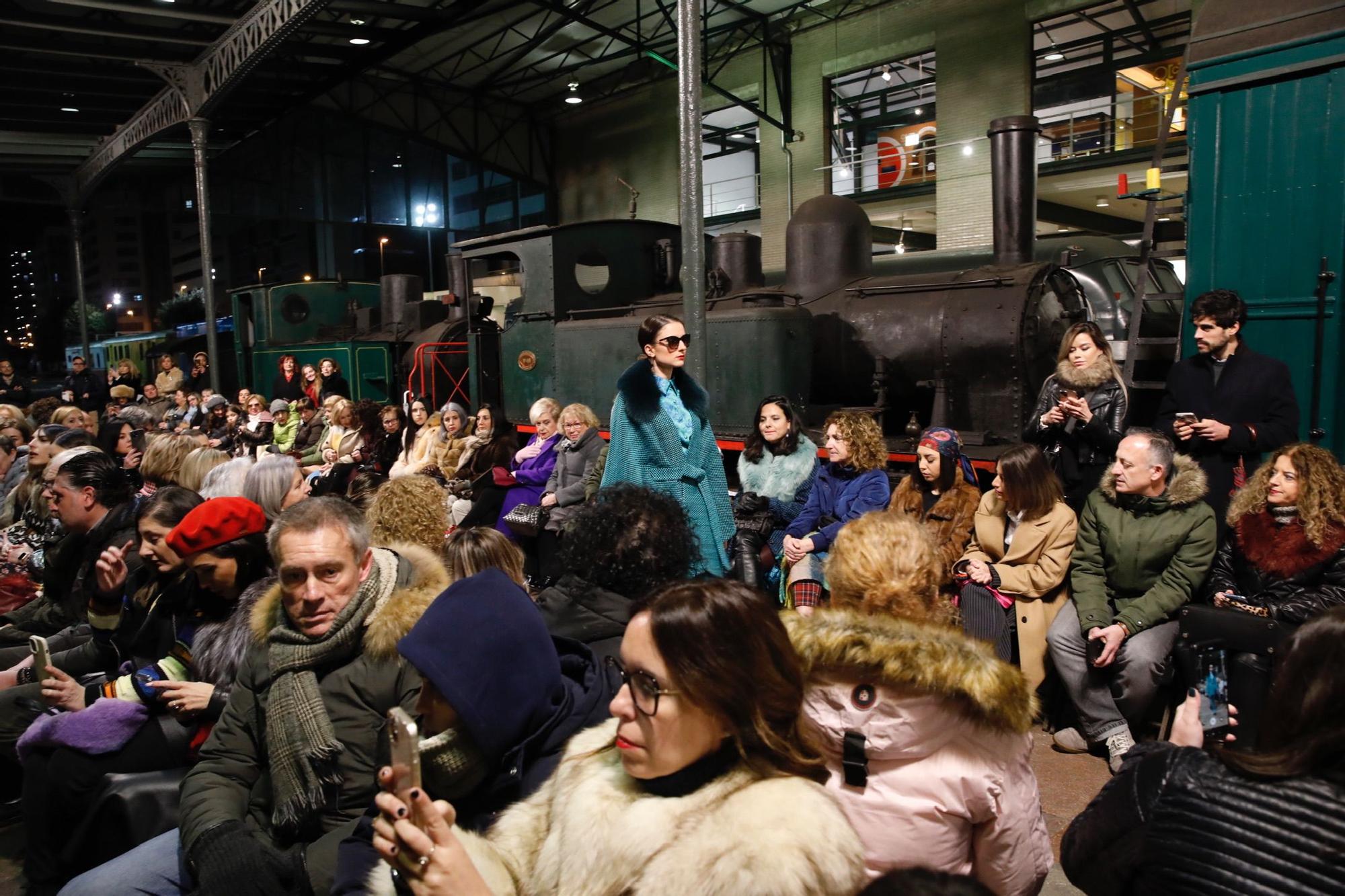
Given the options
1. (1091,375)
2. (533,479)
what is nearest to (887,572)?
(1091,375)

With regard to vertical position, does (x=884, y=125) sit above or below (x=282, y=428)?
above

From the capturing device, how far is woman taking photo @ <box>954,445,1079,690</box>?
3.88m

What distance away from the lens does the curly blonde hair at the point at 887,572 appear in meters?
2.24

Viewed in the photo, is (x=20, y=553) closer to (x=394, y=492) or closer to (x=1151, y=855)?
(x=394, y=492)

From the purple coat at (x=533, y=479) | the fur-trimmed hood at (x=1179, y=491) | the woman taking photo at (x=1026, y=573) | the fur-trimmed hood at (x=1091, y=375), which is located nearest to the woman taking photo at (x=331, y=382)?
the purple coat at (x=533, y=479)

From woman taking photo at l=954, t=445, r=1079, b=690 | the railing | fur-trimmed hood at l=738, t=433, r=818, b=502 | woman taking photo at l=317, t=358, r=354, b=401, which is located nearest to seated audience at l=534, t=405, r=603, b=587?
fur-trimmed hood at l=738, t=433, r=818, b=502

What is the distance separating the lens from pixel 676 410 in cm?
420

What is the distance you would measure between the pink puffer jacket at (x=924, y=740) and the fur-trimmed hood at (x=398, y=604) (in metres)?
0.97

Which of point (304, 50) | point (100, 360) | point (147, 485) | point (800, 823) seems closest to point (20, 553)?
point (147, 485)

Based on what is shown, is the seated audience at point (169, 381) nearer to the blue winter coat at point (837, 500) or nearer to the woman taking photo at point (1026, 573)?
the blue winter coat at point (837, 500)

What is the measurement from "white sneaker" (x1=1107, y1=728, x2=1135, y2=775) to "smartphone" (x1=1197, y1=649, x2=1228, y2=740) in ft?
5.56

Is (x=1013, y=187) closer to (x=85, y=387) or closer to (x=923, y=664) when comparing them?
(x=923, y=664)

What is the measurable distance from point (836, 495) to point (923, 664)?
3.19m

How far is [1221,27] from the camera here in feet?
16.9
